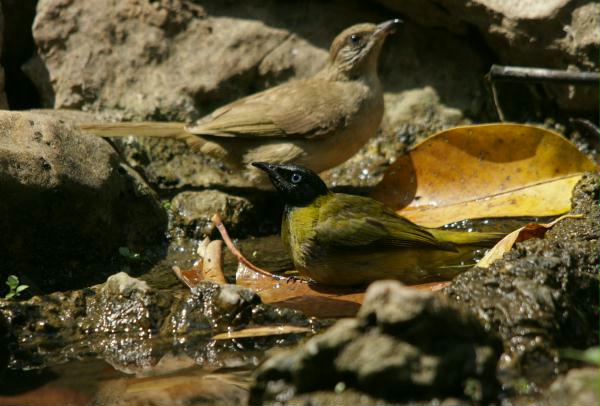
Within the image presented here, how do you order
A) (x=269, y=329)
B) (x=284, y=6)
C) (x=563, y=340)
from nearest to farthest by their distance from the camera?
(x=563, y=340), (x=269, y=329), (x=284, y=6)

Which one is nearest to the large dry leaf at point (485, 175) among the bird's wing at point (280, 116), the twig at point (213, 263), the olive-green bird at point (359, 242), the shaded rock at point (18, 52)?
the bird's wing at point (280, 116)

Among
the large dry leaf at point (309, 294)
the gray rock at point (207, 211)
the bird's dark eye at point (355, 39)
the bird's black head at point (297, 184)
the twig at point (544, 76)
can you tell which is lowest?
the gray rock at point (207, 211)

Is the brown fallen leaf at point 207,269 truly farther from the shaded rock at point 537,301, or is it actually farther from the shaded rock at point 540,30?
the shaded rock at point 540,30

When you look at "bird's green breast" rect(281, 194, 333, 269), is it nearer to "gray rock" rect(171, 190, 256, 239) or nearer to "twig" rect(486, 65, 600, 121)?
"gray rock" rect(171, 190, 256, 239)

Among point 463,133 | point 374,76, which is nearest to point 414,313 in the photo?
point 463,133

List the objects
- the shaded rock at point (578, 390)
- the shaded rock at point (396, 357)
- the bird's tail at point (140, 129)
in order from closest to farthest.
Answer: the shaded rock at point (578, 390), the shaded rock at point (396, 357), the bird's tail at point (140, 129)

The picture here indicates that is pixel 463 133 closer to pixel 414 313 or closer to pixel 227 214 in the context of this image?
pixel 227 214

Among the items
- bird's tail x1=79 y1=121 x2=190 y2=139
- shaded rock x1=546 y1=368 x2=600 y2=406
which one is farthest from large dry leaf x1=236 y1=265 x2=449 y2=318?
bird's tail x1=79 y1=121 x2=190 y2=139
